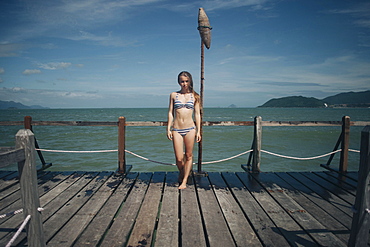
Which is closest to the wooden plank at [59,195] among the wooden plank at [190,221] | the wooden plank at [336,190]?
the wooden plank at [190,221]

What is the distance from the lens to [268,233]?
2.64 m

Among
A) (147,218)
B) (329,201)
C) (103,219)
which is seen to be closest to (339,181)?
(329,201)

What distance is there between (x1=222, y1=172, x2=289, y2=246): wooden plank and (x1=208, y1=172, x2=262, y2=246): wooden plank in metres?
0.08

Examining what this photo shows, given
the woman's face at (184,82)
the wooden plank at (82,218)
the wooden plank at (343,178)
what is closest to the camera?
the wooden plank at (82,218)

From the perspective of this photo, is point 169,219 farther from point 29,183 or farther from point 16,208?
point 16,208

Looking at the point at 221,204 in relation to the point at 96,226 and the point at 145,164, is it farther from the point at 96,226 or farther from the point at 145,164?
the point at 145,164

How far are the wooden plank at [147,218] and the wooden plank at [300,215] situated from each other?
6.68 feet

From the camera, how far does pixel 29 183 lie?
1713 millimetres

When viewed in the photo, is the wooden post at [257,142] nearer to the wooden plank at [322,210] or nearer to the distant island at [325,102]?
the wooden plank at [322,210]

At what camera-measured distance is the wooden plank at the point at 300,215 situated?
250cm

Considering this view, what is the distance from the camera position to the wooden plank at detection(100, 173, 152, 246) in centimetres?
246

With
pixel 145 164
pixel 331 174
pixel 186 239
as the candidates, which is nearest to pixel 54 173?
pixel 186 239

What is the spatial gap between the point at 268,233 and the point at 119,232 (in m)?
1.90

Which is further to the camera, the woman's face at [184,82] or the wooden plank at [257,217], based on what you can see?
the woman's face at [184,82]
